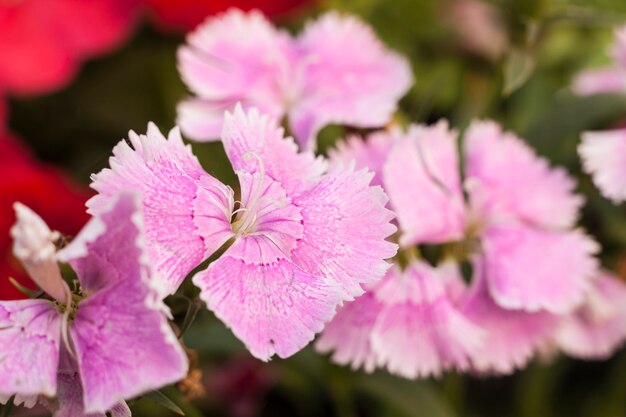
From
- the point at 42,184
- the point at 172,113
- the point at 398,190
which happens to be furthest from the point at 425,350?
the point at 172,113

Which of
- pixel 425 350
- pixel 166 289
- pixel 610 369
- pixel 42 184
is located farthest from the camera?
pixel 610 369

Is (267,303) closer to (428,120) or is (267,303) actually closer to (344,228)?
(344,228)

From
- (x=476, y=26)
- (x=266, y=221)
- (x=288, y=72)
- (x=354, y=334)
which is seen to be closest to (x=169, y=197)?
(x=266, y=221)

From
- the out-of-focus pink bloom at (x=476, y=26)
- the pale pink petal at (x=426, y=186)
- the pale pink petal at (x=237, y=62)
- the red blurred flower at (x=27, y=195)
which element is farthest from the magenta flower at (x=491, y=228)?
the out-of-focus pink bloom at (x=476, y=26)

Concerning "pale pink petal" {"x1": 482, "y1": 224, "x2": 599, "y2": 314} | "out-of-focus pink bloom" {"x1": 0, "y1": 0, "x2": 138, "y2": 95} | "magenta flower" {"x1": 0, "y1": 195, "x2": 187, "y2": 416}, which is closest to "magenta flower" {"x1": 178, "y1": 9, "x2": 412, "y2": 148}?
"pale pink petal" {"x1": 482, "y1": 224, "x2": 599, "y2": 314}

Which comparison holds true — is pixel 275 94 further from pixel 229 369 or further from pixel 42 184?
pixel 229 369

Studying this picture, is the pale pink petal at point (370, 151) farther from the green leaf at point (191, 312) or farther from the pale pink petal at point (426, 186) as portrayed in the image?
the green leaf at point (191, 312)
